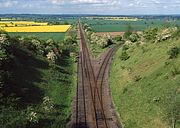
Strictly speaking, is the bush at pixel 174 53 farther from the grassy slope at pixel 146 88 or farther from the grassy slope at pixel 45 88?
the grassy slope at pixel 45 88

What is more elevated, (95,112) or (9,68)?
(9,68)

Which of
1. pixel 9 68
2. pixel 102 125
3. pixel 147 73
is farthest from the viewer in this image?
pixel 147 73

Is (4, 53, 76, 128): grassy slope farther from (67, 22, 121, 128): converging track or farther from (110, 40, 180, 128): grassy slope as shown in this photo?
(110, 40, 180, 128): grassy slope

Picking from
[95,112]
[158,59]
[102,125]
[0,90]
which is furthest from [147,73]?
[0,90]

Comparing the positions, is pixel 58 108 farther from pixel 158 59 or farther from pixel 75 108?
pixel 158 59

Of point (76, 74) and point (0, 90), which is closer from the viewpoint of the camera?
point (0, 90)

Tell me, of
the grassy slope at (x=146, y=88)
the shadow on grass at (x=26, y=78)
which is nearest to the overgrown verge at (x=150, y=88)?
the grassy slope at (x=146, y=88)

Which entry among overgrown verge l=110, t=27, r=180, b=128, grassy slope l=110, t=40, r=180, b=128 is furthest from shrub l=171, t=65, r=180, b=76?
grassy slope l=110, t=40, r=180, b=128
